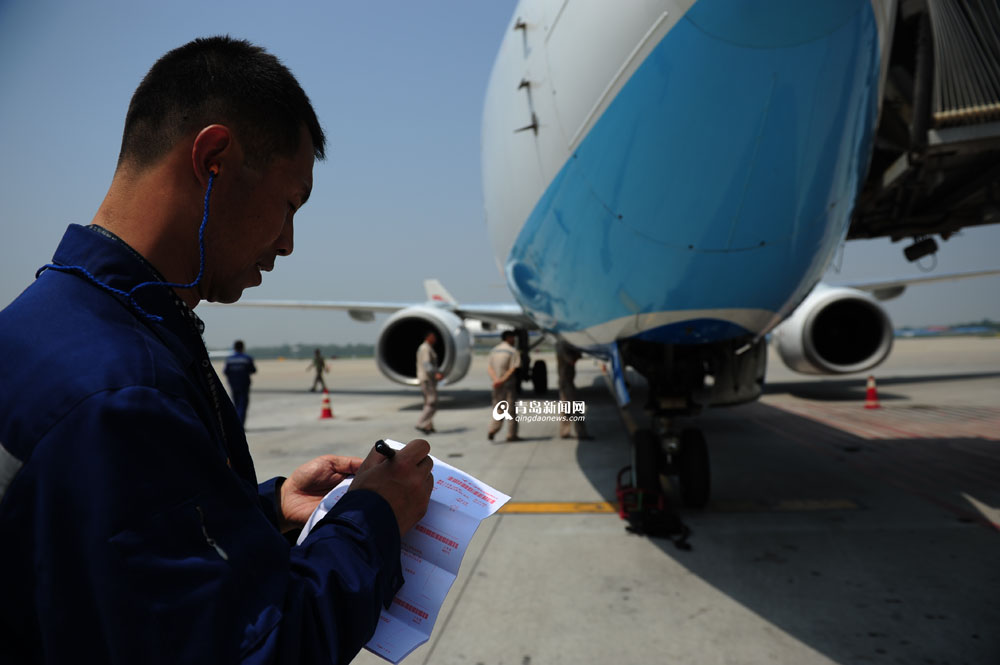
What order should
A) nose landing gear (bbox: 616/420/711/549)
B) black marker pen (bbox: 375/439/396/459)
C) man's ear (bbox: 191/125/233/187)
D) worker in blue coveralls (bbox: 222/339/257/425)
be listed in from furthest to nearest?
worker in blue coveralls (bbox: 222/339/257/425)
nose landing gear (bbox: 616/420/711/549)
black marker pen (bbox: 375/439/396/459)
man's ear (bbox: 191/125/233/187)

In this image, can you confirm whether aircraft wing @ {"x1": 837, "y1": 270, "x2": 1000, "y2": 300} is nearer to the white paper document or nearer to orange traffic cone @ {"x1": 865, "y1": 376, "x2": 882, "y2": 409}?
orange traffic cone @ {"x1": 865, "y1": 376, "x2": 882, "y2": 409}

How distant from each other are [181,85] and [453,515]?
2.68 ft

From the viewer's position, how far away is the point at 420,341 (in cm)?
999

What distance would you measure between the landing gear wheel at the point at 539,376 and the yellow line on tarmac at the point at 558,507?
8047 mm

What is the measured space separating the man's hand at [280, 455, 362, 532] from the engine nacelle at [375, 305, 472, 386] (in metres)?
8.00

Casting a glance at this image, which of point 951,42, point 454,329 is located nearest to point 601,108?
point 951,42

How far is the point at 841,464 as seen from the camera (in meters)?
5.65

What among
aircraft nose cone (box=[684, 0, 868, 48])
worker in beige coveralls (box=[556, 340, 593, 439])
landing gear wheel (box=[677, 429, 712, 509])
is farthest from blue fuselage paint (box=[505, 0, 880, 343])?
worker in beige coveralls (box=[556, 340, 593, 439])

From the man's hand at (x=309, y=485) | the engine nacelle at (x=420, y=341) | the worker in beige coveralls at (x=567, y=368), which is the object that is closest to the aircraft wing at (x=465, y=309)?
the engine nacelle at (x=420, y=341)

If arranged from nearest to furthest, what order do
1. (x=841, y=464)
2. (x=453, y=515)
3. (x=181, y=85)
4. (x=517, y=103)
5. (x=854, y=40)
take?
(x=181, y=85)
(x=453, y=515)
(x=854, y=40)
(x=517, y=103)
(x=841, y=464)

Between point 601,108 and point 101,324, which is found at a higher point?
point 601,108

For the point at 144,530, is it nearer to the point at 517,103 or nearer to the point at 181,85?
the point at 181,85

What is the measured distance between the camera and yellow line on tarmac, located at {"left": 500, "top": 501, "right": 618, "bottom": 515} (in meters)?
4.32

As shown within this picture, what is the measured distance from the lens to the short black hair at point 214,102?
86 centimetres
